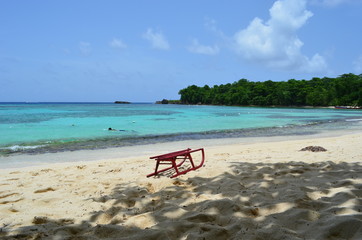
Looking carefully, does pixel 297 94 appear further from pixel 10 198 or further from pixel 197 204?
pixel 10 198

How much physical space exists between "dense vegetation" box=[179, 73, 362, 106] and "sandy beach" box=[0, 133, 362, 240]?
95458 mm

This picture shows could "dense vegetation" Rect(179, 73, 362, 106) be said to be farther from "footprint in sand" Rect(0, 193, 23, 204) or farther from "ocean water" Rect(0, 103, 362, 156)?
"footprint in sand" Rect(0, 193, 23, 204)

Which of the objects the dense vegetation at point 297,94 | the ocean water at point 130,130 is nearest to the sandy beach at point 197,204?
the ocean water at point 130,130

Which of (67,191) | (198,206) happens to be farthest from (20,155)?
(198,206)

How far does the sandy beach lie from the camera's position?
3.03 metres

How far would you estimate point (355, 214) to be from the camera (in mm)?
3146

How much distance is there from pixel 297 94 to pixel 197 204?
113 metres

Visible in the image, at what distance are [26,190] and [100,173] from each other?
187cm

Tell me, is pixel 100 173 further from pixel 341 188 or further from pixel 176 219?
pixel 341 188

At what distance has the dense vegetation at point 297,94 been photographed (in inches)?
3595

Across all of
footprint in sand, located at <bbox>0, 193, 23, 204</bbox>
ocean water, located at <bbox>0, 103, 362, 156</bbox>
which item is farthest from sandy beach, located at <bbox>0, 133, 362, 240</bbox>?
ocean water, located at <bbox>0, 103, 362, 156</bbox>

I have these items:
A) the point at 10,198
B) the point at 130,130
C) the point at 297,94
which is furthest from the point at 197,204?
the point at 297,94

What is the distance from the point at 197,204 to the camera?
3.92 metres

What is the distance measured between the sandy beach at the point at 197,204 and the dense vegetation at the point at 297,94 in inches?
3758
